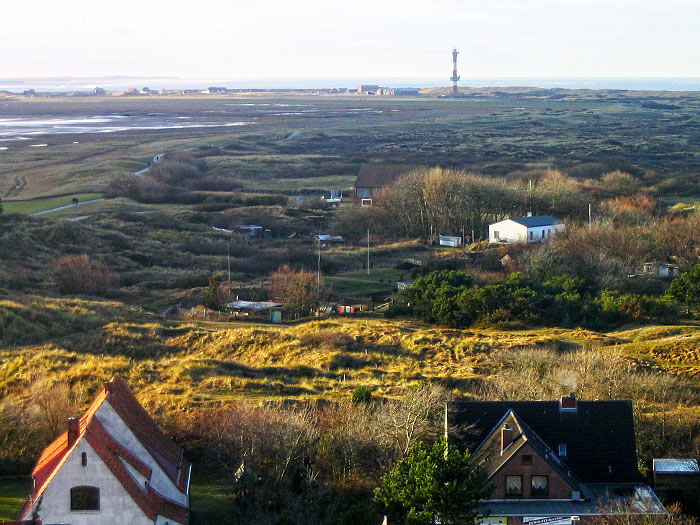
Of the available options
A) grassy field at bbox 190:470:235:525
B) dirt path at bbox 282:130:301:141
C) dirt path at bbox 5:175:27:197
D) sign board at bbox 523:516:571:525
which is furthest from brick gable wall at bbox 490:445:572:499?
dirt path at bbox 282:130:301:141

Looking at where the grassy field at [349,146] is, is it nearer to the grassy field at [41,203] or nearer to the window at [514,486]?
the grassy field at [41,203]

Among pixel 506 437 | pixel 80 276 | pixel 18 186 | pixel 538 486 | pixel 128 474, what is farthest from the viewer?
pixel 18 186

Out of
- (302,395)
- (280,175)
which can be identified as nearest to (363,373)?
(302,395)

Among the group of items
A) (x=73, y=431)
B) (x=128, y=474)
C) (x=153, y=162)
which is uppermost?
(x=73, y=431)

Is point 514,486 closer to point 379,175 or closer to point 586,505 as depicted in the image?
point 586,505

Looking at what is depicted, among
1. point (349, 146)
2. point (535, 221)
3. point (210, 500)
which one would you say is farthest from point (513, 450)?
point (349, 146)

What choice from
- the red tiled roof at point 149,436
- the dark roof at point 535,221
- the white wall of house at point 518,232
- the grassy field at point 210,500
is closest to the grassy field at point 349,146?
the white wall of house at point 518,232

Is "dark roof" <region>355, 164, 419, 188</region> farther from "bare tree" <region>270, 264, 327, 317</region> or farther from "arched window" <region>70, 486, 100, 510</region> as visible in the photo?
"arched window" <region>70, 486, 100, 510</region>
